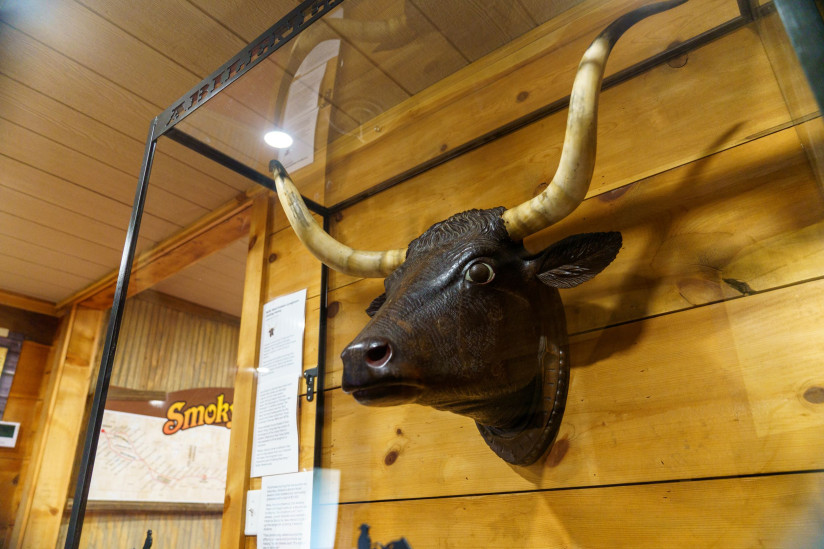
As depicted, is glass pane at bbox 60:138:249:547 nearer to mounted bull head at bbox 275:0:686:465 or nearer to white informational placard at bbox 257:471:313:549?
white informational placard at bbox 257:471:313:549

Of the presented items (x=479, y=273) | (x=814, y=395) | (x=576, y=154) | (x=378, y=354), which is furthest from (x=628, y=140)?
(x=378, y=354)

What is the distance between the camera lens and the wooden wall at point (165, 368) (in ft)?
3.73

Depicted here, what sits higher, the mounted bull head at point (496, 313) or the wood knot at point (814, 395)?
the mounted bull head at point (496, 313)

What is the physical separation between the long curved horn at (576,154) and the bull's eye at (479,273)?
0.28 feet

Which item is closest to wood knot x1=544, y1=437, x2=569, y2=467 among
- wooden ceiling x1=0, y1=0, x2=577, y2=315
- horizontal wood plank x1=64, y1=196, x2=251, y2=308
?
wooden ceiling x1=0, y1=0, x2=577, y2=315

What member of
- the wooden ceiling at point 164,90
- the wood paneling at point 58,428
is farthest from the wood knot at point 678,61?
the wood paneling at point 58,428

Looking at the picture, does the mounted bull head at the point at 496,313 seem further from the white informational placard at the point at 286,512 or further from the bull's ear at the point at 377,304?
the white informational placard at the point at 286,512

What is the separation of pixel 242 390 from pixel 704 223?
43.2 inches

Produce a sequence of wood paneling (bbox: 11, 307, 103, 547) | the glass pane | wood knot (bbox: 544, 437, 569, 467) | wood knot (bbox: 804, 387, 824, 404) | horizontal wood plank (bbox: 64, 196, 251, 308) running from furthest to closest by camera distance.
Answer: wood paneling (bbox: 11, 307, 103, 547)
horizontal wood plank (bbox: 64, 196, 251, 308)
the glass pane
wood knot (bbox: 544, 437, 569, 467)
wood knot (bbox: 804, 387, 824, 404)

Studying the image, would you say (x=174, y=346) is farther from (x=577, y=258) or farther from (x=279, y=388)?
(x=577, y=258)

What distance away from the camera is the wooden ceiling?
1085 mm

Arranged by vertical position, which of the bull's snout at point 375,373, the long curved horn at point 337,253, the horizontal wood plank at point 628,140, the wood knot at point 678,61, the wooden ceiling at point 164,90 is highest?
the wooden ceiling at point 164,90

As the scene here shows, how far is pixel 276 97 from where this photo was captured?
1.13 m

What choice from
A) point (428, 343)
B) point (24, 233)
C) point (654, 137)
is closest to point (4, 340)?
point (24, 233)
